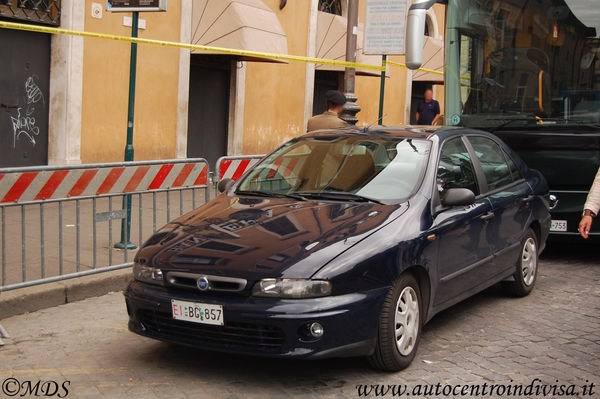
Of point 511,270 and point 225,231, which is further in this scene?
point 511,270

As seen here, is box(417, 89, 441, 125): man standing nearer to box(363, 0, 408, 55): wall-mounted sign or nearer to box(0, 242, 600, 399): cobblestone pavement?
box(363, 0, 408, 55): wall-mounted sign

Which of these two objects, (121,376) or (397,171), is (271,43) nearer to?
(397,171)

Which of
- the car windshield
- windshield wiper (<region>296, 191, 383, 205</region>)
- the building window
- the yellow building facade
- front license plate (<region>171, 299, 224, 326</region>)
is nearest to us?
front license plate (<region>171, 299, 224, 326</region>)

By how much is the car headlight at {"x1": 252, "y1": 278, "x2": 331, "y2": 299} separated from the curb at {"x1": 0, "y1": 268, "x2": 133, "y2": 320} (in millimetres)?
2584

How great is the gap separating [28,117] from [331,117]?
17.5 ft

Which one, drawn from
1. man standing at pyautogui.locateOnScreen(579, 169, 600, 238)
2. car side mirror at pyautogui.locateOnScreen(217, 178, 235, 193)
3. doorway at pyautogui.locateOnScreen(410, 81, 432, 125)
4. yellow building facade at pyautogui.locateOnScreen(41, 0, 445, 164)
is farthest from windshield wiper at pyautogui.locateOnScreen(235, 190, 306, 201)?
doorway at pyautogui.locateOnScreen(410, 81, 432, 125)

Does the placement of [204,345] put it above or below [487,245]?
below

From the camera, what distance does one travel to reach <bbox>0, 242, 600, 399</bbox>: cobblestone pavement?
4805 millimetres

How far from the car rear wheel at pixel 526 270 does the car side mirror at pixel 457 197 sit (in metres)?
1.58

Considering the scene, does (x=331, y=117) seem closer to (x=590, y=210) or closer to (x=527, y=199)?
(x=527, y=199)

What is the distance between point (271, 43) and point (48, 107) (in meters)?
4.66

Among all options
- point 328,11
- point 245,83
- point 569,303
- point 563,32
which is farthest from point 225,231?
point 328,11

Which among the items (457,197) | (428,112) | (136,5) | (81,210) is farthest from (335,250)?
(428,112)

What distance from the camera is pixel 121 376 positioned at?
495 centimetres
